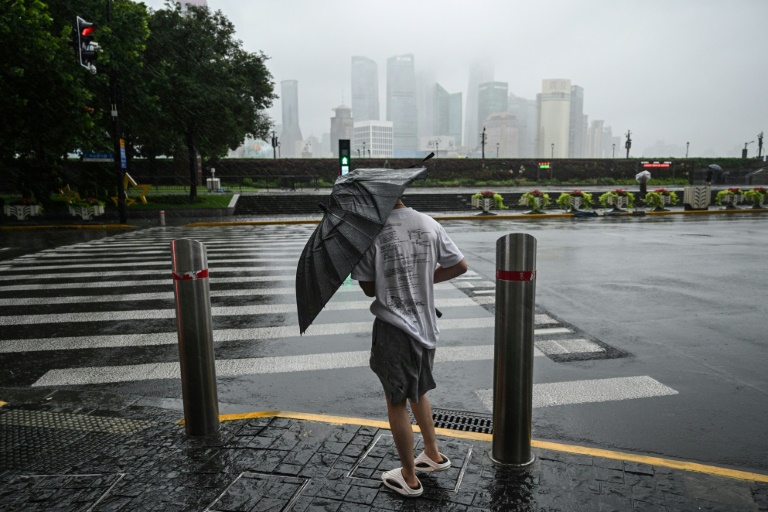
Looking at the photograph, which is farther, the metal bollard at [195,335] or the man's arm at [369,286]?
the metal bollard at [195,335]

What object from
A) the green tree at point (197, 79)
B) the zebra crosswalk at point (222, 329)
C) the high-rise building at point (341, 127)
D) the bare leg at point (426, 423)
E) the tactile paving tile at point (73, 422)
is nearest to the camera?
the bare leg at point (426, 423)

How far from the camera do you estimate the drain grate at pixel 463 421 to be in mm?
3885

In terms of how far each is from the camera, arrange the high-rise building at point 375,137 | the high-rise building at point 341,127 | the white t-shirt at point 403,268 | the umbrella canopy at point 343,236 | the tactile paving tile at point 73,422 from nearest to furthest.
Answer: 1. the umbrella canopy at point 343,236
2. the white t-shirt at point 403,268
3. the tactile paving tile at point 73,422
4. the high-rise building at point 375,137
5. the high-rise building at point 341,127

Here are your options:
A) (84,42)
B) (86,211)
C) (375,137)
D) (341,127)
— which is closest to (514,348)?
(84,42)

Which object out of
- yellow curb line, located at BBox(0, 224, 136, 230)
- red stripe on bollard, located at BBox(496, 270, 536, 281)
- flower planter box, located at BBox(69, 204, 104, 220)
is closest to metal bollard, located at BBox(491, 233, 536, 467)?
red stripe on bollard, located at BBox(496, 270, 536, 281)

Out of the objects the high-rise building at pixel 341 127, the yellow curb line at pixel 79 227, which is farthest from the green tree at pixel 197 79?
the high-rise building at pixel 341 127

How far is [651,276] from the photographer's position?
957 cm

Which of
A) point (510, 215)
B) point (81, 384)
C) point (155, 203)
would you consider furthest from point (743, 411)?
point (155, 203)

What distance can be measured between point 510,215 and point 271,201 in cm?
1375

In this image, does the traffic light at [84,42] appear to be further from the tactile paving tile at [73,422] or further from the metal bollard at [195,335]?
the metal bollard at [195,335]

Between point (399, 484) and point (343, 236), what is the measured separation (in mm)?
1389

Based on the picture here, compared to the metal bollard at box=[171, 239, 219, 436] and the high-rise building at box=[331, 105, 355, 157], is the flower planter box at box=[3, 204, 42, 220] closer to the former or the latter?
the metal bollard at box=[171, 239, 219, 436]

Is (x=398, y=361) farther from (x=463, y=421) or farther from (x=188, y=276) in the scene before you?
(x=188, y=276)

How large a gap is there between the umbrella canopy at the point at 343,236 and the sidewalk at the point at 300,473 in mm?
1026
